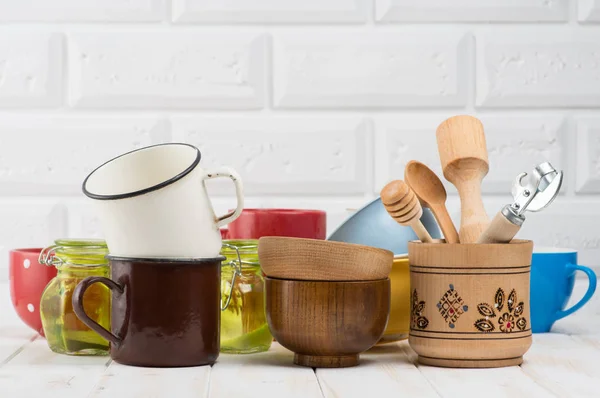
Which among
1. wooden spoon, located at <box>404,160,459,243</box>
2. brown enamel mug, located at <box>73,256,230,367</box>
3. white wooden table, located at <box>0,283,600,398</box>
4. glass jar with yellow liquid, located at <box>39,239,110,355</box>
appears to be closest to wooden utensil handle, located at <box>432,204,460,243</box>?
wooden spoon, located at <box>404,160,459,243</box>

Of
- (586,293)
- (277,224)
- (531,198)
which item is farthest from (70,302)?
(586,293)

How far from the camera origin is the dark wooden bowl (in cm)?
79

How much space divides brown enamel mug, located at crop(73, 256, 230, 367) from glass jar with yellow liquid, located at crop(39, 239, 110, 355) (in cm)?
7

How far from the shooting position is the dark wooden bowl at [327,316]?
0.79 metres

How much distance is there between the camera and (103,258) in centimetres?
91

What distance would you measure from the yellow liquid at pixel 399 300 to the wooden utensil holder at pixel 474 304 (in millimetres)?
78

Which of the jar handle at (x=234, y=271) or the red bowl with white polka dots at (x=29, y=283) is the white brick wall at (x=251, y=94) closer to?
the red bowl with white polka dots at (x=29, y=283)

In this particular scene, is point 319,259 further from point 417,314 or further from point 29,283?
point 29,283

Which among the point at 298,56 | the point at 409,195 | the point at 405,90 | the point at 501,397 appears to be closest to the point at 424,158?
the point at 405,90

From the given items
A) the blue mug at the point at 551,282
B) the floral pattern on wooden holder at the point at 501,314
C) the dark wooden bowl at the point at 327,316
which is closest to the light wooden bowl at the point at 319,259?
the dark wooden bowl at the point at 327,316

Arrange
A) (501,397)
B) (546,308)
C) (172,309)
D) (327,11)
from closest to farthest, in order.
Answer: (501,397) → (172,309) → (546,308) → (327,11)

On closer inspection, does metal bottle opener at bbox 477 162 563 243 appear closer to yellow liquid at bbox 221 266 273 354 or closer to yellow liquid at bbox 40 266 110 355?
yellow liquid at bbox 221 266 273 354

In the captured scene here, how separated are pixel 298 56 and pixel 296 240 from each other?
0.57m

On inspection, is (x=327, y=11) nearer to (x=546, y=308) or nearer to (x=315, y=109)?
(x=315, y=109)
